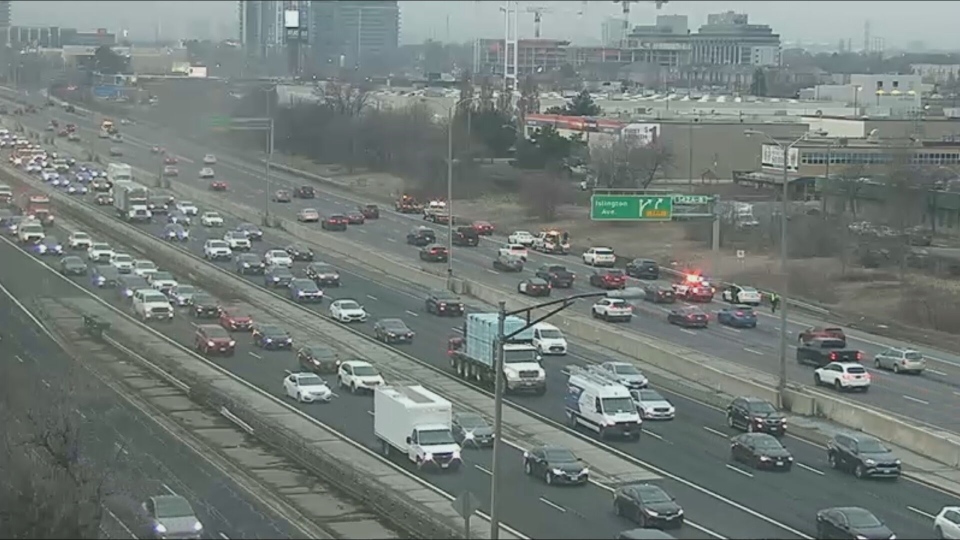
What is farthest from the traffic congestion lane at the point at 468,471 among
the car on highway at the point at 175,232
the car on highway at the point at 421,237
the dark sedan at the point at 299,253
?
the car on highway at the point at 421,237

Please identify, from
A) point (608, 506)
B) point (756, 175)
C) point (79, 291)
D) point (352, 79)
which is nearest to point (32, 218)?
point (79, 291)

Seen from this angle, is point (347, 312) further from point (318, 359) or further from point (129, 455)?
point (129, 455)

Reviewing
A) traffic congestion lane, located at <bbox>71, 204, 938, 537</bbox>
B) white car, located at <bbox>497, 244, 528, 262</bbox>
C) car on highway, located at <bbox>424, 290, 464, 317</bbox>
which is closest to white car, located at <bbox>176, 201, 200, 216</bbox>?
white car, located at <bbox>497, 244, 528, 262</bbox>

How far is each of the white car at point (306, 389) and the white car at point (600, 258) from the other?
10.6m

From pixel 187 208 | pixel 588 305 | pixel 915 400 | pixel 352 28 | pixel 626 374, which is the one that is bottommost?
pixel 588 305

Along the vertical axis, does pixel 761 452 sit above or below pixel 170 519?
below

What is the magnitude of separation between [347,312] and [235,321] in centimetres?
144

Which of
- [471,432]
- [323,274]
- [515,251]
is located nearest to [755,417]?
[471,432]

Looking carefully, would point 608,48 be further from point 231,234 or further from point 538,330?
point 538,330

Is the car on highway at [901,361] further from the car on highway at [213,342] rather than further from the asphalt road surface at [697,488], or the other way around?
the car on highway at [213,342]

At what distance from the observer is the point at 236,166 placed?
2589 centimetres

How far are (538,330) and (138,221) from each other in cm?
932

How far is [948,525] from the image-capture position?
33.3ft

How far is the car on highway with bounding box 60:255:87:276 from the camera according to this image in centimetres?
2013
